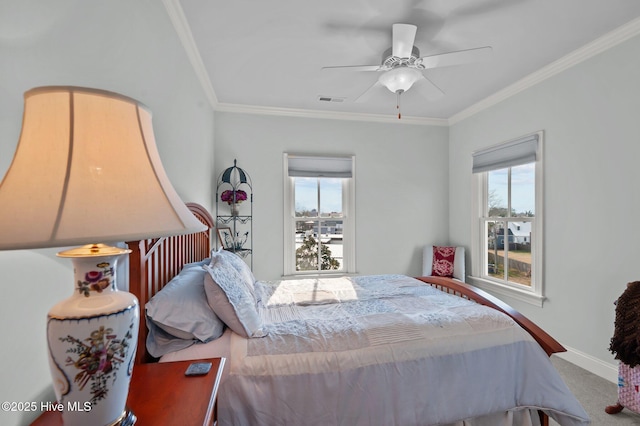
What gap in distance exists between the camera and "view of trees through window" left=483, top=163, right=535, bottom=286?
122 inches

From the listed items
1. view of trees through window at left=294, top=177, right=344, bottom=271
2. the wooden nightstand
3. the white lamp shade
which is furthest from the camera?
view of trees through window at left=294, top=177, right=344, bottom=271

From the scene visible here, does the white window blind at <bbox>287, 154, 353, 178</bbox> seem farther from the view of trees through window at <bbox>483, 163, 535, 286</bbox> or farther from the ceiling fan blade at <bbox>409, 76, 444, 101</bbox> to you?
the view of trees through window at <bbox>483, 163, 535, 286</bbox>

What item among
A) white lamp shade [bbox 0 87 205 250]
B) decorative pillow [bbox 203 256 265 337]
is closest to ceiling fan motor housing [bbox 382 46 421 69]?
decorative pillow [bbox 203 256 265 337]

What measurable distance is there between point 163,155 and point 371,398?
1741 mm

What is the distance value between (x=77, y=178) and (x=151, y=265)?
1060mm

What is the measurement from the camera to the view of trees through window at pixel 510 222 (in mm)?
3094

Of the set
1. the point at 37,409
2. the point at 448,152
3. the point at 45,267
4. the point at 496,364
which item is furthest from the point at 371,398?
the point at 448,152

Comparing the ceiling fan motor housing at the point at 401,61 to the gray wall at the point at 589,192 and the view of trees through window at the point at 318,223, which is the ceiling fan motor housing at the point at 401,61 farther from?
the view of trees through window at the point at 318,223

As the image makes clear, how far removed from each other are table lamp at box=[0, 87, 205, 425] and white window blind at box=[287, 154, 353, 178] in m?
3.16

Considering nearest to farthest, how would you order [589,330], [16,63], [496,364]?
[16,63] → [496,364] → [589,330]

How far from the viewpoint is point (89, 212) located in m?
0.52

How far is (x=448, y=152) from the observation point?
427cm

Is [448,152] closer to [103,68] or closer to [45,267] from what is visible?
[103,68]

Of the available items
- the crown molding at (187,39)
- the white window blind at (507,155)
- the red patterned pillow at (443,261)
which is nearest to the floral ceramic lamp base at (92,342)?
the crown molding at (187,39)
